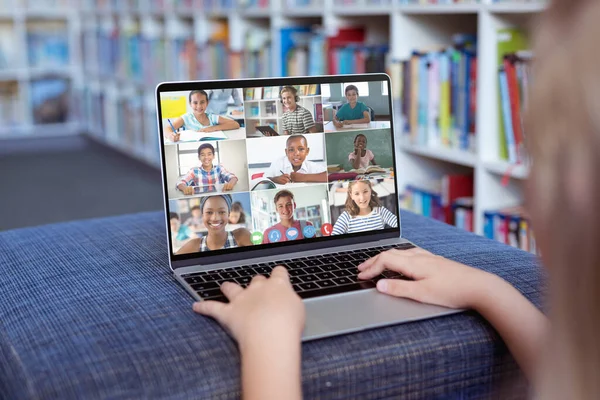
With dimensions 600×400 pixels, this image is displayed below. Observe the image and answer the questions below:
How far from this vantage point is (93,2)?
17.7 ft

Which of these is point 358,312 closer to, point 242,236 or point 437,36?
point 242,236

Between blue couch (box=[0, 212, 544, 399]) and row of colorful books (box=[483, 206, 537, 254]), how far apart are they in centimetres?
106

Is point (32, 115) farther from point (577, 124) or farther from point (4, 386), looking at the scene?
point (577, 124)

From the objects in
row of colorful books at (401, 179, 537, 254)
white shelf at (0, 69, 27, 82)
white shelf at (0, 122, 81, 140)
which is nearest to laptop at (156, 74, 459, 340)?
row of colorful books at (401, 179, 537, 254)

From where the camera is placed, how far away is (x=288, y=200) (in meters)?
0.98

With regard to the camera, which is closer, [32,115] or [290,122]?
[290,122]

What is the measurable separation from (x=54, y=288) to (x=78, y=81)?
5164 millimetres

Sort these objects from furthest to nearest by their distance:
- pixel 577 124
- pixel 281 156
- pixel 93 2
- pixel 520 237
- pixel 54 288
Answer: pixel 93 2 → pixel 520 237 → pixel 281 156 → pixel 54 288 → pixel 577 124

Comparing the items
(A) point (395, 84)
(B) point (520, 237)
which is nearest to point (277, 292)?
(B) point (520, 237)

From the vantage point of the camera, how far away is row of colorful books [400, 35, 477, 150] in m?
2.05

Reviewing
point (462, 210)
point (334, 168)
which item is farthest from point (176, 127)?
point (462, 210)

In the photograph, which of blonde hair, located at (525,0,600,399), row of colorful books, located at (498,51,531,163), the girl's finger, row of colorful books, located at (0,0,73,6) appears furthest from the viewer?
row of colorful books, located at (0,0,73,6)

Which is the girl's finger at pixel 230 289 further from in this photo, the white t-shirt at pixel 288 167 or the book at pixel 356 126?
the book at pixel 356 126

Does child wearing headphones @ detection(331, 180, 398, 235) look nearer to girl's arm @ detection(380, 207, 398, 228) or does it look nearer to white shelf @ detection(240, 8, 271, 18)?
girl's arm @ detection(380, 207, 398, 228)
